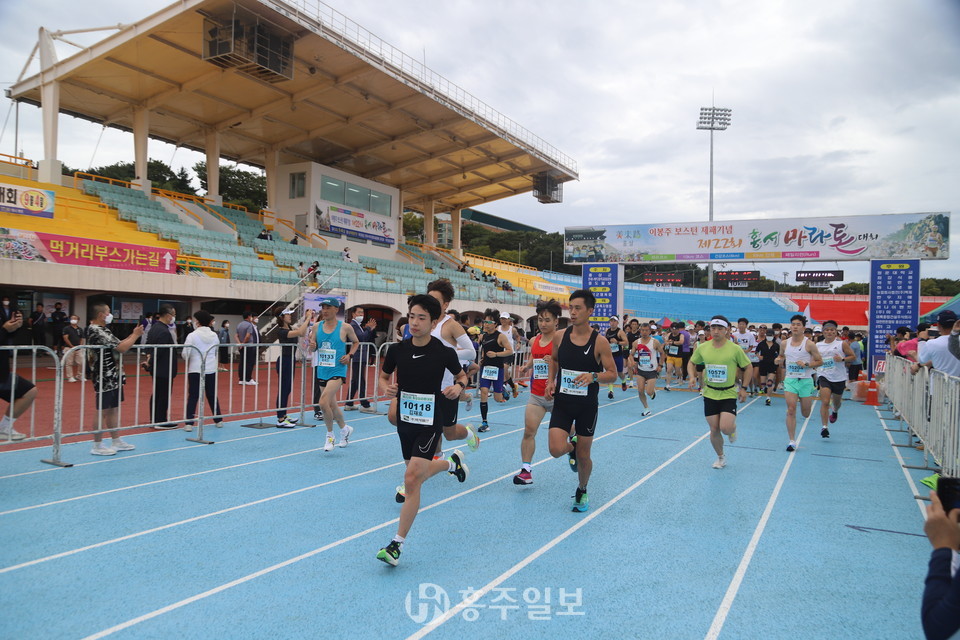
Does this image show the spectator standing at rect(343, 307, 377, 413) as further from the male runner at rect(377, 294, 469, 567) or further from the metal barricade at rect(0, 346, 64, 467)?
the male runner at rect(377, 294, 469, 567)

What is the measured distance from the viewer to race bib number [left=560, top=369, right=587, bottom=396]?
5.93 meters

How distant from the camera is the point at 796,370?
9641 millimetres

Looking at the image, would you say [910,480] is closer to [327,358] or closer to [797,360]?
[797,360]

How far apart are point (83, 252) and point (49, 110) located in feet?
30.2

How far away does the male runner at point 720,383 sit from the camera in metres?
7.96

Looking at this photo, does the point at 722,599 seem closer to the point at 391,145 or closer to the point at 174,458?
the point at 174,458

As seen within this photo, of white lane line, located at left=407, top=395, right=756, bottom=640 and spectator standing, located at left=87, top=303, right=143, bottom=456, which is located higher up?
spectator standing, located at left=87, top=303, right=143, bottom=456

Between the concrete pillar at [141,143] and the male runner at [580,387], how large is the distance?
25.9 m

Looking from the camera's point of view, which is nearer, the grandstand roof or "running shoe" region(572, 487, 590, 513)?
"running shoe" region(572, 487, 590, 513)

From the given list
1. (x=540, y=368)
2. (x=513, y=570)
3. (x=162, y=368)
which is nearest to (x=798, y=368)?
(x=540, y=368)

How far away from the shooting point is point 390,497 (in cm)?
625

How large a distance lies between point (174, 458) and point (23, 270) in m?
12.6

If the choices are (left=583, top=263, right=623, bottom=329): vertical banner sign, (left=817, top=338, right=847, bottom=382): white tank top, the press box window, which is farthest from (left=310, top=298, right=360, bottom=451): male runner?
the press box window

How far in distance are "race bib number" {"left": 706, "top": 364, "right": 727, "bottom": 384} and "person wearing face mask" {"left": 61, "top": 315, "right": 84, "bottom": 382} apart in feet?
26.9
